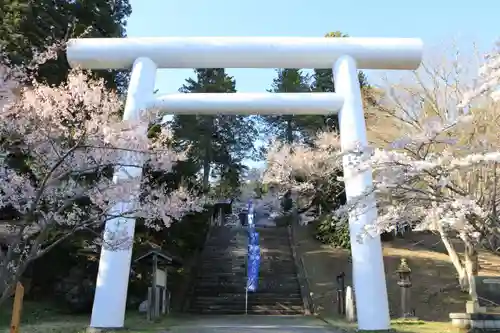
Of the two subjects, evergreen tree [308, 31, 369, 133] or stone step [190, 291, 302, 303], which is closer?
stone step [190, 291, 302, 303]

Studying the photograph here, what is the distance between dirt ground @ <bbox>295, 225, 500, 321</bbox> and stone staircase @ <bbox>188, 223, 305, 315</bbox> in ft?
2.47

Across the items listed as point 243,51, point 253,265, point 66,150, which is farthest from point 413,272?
point 66,150

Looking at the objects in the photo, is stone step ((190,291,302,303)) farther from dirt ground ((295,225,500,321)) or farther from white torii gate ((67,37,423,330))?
white torii gate ((67,37,423,330))

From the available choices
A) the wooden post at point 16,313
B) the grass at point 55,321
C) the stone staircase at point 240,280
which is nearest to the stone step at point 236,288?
the stone staircase at point 240,280

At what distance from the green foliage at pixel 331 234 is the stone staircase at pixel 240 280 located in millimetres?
1642

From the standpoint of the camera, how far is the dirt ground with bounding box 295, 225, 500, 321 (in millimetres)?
15551

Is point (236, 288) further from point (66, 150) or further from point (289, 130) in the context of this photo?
point (289, 130)

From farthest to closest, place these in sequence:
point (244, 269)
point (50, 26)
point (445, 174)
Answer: point (244, 269), point (50, 26), point (445, 174)

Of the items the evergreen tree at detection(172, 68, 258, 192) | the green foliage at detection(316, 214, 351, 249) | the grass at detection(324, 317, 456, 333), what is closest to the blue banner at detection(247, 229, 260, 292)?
the grass at detection(324, 317, 456, 333)

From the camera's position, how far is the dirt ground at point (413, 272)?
51.0ft

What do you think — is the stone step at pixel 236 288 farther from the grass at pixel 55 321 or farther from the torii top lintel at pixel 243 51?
the torii top lintel at pixel 243 51

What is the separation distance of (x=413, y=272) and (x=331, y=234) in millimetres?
4471

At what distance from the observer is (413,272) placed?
18562 mm

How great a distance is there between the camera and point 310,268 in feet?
63.3
